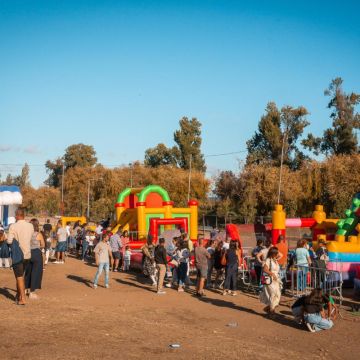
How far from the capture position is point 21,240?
11.3m

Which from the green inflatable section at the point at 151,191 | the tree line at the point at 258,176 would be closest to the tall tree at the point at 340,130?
the tree line at the point at 258,176

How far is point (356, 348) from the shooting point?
8828 mm

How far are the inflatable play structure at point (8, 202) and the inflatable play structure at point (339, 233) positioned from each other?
48.0 ft

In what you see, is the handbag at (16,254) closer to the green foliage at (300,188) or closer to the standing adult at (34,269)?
the standing adult at (34,269)

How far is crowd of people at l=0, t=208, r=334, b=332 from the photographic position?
10.8 m

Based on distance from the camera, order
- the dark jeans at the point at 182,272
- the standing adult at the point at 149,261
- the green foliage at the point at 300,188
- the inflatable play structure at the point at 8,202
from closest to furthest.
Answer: the dark jeans at the point at 182,272 < the standing adult at the point at 149,261 < the inflatable play structure at the point at 8,202 < the green foliage at the point at 300,188

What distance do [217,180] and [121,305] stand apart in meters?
39.1

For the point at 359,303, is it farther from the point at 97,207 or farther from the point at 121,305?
the point at 97,207

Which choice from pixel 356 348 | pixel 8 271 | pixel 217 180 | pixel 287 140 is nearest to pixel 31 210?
pixel 217 180

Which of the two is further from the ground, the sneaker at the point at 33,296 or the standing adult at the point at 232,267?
the standing adult at the point at 232,267

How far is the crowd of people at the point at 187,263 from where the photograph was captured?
10.8 metres

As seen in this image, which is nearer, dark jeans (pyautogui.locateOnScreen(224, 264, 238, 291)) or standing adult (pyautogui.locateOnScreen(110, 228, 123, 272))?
dark jeans (pyautogui.locateOnScreen(224, 264, 238, 291))

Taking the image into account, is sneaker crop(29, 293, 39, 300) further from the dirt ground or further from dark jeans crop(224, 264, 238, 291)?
dark jeans crop(224, 264, 238, 291)

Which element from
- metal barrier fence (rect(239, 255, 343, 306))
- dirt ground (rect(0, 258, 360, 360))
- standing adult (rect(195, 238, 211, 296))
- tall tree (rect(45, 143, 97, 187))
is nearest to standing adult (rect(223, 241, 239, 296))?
dirt ground (rect(0, 258, 360, 360))
